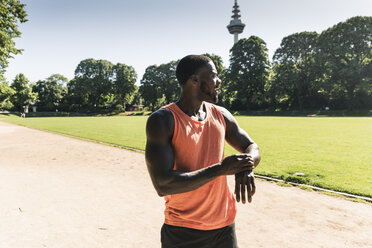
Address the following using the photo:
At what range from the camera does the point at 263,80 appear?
57.8 metres

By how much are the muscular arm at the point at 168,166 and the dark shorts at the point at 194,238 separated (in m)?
0.39

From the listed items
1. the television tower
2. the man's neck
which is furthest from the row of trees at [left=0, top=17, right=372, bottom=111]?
the television tower

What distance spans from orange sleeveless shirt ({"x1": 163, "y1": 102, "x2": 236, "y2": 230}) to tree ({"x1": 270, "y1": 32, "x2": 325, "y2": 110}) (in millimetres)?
55123

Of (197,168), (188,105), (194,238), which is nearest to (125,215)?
(194,238)

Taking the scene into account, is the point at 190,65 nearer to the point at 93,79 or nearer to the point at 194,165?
the point at 194,165

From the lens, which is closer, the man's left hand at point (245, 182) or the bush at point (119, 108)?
the man's left hand at point (245, 182)

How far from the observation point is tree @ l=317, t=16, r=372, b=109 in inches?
1729

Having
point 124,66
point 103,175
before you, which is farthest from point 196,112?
point 124,66

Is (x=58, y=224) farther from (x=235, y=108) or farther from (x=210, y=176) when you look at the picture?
(x=235, y=108)

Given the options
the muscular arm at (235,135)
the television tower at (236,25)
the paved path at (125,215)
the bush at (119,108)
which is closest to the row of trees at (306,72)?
the bush at (119,108)

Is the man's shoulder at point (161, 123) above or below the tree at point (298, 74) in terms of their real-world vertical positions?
below

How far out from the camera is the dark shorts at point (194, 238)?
1.71 m

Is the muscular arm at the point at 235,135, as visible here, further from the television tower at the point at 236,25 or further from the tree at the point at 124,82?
the television tower at the point at 236,25

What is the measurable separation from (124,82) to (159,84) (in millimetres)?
11149
